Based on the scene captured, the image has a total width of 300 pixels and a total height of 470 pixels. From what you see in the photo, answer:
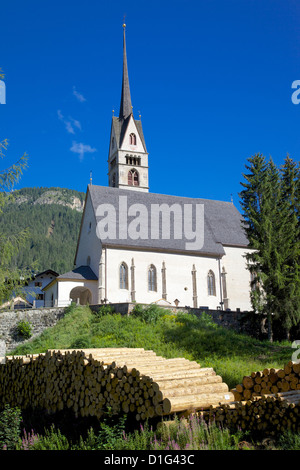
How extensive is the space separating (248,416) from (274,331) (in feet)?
73.3

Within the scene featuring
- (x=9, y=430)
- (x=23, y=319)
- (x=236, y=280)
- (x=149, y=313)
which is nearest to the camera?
(x=9, y=430)

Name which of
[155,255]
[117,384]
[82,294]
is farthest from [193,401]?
[82,294]

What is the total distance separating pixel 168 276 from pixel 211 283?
14.4 feet

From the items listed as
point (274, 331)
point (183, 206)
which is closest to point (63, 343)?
point (274, 331)

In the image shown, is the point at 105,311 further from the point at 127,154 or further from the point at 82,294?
the point at 127,154

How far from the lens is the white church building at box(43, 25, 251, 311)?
37.1 m

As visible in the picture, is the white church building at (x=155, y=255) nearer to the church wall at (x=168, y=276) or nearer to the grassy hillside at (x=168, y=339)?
the church wall at (x=168, y=276)

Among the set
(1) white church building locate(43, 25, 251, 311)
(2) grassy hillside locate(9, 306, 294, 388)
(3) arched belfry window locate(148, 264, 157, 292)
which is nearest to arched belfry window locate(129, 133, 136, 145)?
(1) white church building locate(43, 25, 251, 311)

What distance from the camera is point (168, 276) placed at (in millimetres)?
39062

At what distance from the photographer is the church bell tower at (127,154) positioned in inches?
2377

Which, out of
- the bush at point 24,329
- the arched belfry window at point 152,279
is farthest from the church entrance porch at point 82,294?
the bush at point 24,329

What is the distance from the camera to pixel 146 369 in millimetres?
11148
